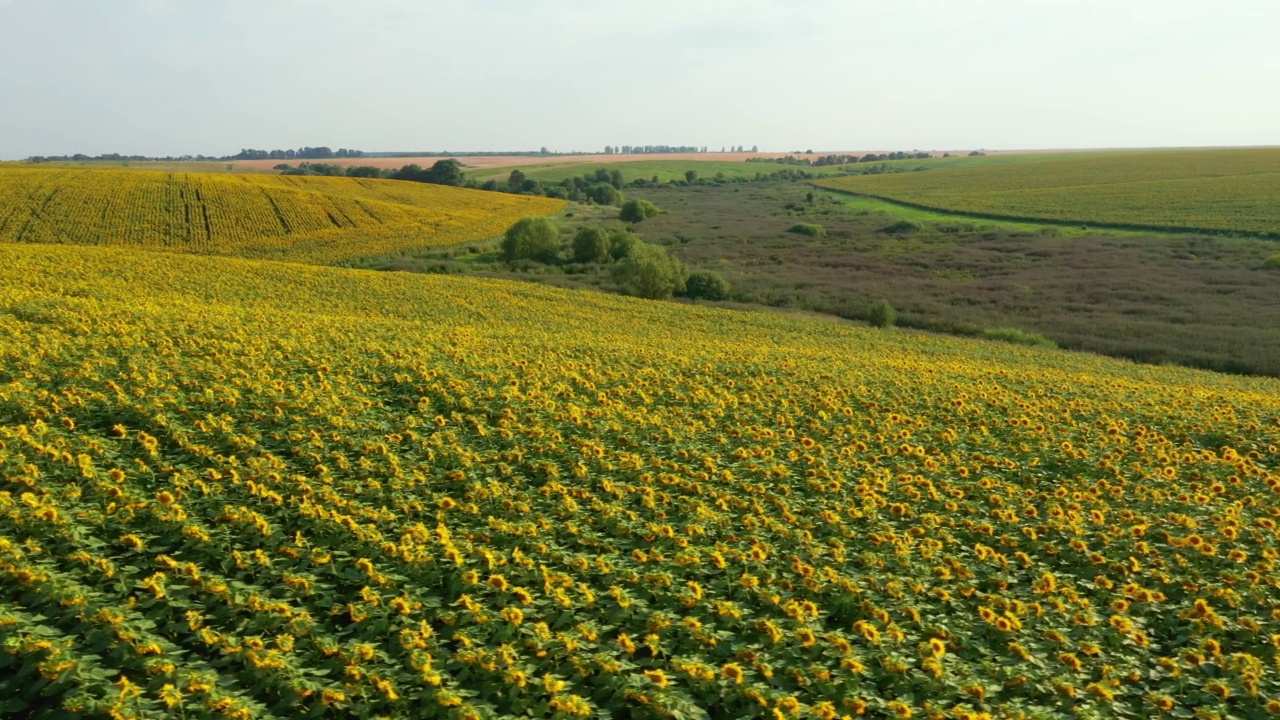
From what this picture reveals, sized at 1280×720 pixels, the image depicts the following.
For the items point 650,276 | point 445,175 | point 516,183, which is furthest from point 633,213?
point 650,276

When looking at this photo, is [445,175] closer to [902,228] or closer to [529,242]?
[529,242]

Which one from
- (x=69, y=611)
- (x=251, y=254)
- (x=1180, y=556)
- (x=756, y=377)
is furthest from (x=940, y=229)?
(x=69, y=611)

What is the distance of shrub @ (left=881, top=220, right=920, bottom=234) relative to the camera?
248 ft

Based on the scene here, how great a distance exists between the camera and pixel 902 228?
76812mm

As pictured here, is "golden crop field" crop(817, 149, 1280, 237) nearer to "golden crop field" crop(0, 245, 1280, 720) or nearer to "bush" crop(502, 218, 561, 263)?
"bush" crop(502, 218, 561, 263)

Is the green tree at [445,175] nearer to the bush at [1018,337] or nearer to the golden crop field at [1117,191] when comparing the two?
the golden crop field at [1117,191]

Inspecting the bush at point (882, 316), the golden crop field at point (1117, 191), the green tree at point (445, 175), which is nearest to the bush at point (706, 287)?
the bush at point (882, 316)

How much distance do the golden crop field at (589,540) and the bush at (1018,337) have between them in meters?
19.1

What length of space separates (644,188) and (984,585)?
148000mm

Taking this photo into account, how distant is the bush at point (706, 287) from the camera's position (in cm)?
4416

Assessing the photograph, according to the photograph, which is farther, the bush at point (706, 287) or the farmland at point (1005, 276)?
the bush at point (706, 287)

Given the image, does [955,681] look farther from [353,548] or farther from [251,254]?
[251,254]

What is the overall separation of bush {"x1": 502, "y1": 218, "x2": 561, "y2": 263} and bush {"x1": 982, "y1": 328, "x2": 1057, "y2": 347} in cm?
3182

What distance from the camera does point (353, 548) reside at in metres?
6.55
